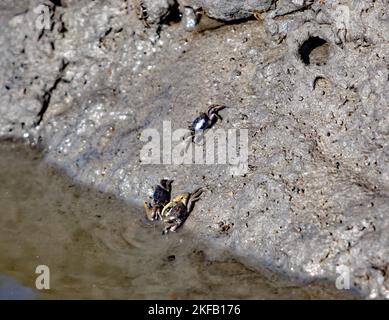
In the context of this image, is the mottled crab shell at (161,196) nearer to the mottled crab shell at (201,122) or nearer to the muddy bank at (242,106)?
the muddy bank at (242,106)

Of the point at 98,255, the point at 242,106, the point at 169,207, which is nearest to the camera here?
the point at 98,255

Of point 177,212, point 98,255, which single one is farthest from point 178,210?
point 98,255

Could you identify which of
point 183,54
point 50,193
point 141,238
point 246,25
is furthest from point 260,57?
point 50,193

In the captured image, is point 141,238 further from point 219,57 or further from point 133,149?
point 219,57

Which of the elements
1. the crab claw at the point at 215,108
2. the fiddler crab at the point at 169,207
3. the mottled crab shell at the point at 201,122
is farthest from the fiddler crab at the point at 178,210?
the crab claw at the point at 215,108

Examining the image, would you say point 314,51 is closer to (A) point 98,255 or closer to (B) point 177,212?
(B) point 177,212
